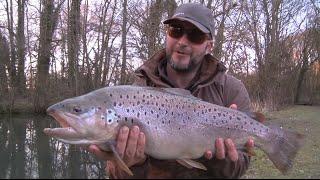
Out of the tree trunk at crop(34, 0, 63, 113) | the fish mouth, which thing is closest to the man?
the fish mouth

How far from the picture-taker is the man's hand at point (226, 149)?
3.93 metres

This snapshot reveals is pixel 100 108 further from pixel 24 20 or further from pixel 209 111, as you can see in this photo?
pixel 24 20

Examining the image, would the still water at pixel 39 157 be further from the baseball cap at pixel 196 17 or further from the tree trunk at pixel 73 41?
the tree trunk at pixel 73 41

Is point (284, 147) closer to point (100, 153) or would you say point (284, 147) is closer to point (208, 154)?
point (208, 154)

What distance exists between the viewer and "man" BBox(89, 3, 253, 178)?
4.02 m

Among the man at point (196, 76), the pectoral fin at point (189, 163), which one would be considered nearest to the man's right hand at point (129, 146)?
the man at point (196, 76)

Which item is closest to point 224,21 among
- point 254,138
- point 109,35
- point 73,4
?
point 109,35

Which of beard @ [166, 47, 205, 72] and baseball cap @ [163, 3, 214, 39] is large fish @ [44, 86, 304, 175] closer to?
beard @ [166, 47, 205, 72]

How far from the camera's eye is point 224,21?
34.6m

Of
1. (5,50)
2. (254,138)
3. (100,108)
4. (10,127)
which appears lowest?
(10,127)

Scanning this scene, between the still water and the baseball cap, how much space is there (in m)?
5.16

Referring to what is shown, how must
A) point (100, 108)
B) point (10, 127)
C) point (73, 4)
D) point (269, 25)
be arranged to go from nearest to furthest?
A: point (100, 108)
point (10, 127)
point (73, 4)
point (269, 25)

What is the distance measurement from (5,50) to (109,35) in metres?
7.32

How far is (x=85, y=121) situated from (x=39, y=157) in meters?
11.5
